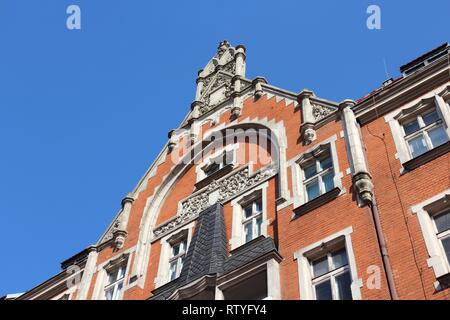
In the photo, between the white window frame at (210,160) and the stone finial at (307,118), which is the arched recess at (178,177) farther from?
the stone finial at (307,118)

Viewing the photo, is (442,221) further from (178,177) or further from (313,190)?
(178,177)

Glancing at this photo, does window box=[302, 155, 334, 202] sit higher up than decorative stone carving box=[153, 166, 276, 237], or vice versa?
decorative stone carving box=[153, 166, 276, 237]

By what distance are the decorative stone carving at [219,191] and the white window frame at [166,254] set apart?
35cm

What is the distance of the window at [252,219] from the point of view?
1820 centimetres

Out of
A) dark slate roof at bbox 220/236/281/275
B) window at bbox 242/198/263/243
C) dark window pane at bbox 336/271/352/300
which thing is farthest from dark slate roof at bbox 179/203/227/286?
dark window pane at bbox 336/271/352/300

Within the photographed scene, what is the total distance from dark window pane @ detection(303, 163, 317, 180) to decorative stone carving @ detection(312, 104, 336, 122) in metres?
1.81

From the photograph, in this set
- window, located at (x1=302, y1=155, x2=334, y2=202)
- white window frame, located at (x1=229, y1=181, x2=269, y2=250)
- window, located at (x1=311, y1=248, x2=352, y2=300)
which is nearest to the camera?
window, located at (x1=311, y1=248, x2=352, y2=300)

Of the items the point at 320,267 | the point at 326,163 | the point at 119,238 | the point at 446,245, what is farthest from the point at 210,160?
the point at 446,245

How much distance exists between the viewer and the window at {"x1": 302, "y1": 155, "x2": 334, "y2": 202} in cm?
1747

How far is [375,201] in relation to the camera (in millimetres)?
15398

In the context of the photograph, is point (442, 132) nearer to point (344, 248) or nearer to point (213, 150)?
point (344, 248)

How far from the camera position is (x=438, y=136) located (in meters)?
16.4

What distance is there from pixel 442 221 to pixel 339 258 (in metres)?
2.55

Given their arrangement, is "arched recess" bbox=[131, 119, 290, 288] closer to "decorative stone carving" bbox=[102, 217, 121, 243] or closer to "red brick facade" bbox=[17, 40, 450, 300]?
"red brick facade" bbox=[17, 40, 450, 300]
